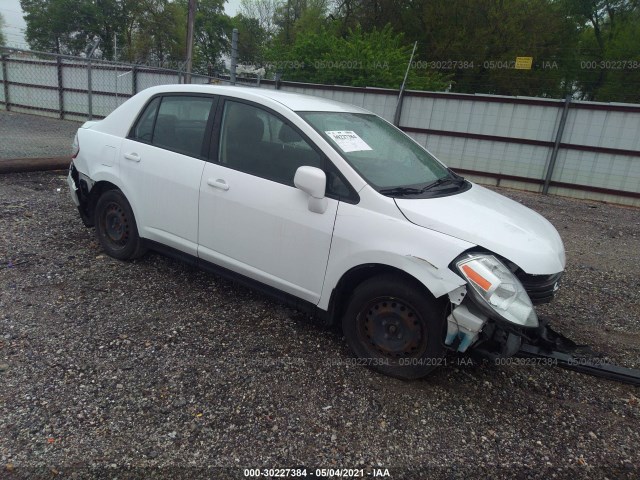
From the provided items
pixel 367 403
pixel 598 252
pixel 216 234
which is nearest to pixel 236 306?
pixel 216 234

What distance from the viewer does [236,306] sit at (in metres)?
3.83

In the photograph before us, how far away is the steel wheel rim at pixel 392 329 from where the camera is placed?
2.86 m

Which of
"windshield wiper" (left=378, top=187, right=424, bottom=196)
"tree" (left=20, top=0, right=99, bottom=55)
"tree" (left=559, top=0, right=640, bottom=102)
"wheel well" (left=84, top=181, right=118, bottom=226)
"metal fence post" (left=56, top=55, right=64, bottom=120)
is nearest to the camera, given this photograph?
"windshield wiper" (left=378, top=187, right=424, bottom=196)

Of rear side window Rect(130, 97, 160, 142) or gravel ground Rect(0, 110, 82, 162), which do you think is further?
gravel ground Rect(0, 110, 82, 162)

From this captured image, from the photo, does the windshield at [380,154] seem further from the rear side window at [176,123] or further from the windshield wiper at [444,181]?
the rear side window at [176,123]

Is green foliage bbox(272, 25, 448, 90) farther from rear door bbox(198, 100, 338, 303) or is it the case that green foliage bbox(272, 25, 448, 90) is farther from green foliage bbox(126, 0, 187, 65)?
green foliage bbox(126, 0, 187, 65)

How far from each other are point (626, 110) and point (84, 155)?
1053cm

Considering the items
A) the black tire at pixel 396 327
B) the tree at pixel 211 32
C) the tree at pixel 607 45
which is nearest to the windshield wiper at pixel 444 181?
the black tire at pixel 396 327

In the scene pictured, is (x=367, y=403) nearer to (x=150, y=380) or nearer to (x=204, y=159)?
(x=150, y=380)

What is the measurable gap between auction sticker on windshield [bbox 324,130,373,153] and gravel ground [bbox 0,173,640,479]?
139 cm

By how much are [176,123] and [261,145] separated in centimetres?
96

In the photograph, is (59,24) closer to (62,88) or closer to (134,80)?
(62,88)

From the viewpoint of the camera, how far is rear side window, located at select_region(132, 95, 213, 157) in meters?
3.75

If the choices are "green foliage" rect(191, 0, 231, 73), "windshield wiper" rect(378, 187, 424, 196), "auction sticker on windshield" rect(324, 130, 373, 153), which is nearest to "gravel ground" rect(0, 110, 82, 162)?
"auction sticker on windshield" rect(324, 130, 373, 153)
